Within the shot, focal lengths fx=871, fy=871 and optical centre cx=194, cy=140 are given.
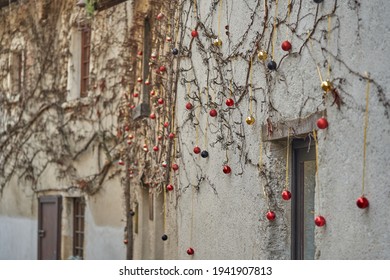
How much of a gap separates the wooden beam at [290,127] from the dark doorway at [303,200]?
0.13 m

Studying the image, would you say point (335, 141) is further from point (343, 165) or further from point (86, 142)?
point (86, 142)

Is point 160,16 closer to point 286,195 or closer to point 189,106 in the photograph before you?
point 189,106

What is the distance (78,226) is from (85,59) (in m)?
2.45

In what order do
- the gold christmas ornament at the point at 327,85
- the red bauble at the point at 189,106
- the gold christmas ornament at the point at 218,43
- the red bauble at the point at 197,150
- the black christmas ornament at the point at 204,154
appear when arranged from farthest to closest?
the red bauble at the point at 189,106 → the red bauble at the point at 197,150 → the black christmas ornament at the point at 204,154 → the gold christmas ornament at the point at 218,43 → the gold christmas ornament at the point at 327,85

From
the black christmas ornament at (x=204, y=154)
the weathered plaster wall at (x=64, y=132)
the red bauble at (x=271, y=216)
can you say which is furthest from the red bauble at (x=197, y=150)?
the weathered plaster wall at (x=64, y=132)

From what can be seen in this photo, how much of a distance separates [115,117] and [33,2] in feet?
12.2

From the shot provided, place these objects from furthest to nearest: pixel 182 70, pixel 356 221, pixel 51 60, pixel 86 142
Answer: pixel 51 60 < pixel 86 142 < pixel 182 70 < pixel 356 221

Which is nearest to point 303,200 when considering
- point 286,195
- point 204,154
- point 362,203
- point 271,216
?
point 271,216

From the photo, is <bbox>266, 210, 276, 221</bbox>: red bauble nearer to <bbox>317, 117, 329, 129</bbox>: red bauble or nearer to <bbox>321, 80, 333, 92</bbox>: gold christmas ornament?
<bbox>317, 117, 329, 129</bbox>: red bauble

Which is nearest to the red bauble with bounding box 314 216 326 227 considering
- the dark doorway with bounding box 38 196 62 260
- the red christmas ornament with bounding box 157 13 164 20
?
the red christmas ornament with bounding box 157 13 164 20

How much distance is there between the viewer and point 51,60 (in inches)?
529

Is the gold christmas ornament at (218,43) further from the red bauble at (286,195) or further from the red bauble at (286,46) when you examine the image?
the red bauble at (286,195)

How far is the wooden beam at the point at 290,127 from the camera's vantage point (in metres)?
5.65
